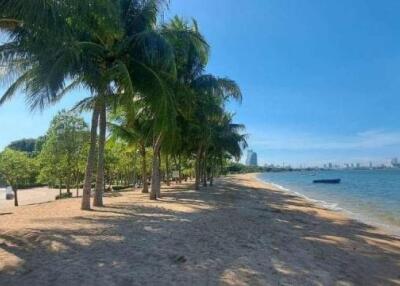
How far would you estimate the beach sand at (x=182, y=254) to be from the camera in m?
6.73

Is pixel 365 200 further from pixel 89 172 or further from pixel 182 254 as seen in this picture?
pixel 182 254

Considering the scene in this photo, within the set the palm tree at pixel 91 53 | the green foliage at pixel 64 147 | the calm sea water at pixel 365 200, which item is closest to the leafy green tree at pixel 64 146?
the green foliage at pixel 64 147

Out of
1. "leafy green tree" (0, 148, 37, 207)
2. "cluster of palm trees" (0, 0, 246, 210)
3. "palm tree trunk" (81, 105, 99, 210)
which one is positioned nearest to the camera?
"cluster of palm trees" (0, 0, 246, 210)

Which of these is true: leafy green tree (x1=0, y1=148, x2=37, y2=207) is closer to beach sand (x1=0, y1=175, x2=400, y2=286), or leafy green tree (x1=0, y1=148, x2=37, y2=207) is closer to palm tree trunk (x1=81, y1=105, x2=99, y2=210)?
palm tree trunk (x1=81, y1=105, x2=99, y2=210)

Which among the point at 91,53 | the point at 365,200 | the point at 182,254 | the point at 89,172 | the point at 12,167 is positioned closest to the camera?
the point at 182,254

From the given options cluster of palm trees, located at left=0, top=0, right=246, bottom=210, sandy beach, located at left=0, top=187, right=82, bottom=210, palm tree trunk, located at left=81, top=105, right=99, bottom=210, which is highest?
cluster of palm trees, located at left=0, top=0, right=246, bottom=210

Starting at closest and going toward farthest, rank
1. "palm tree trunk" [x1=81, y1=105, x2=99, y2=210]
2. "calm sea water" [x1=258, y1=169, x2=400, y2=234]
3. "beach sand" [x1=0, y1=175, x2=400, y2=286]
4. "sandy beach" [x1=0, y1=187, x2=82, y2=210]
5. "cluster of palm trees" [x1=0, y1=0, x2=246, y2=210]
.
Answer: "beach sand" [x1=0, y1=175, x2=400, y2=286]
"cluster of palm trees" [x1=0, y1=0, x2=246, y2=210]
"palm tree trunk" [x1=81, y1=105, x2=99, y2=210]
"calm sea water" [x1=258, y1=169, x2=400, y2=234]
"sandy beach" [x1=0, y1=187, x2=82, y2=210]

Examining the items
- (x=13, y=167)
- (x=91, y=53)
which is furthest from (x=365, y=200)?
(x=91, y=53)

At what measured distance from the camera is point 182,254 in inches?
324

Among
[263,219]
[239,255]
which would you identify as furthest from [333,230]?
[239,255]

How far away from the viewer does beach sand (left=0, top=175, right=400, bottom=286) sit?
22.1 ft

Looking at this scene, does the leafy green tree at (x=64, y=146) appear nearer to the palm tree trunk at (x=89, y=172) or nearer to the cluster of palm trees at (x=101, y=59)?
the cluster of palm trees at (x=101, y=59)

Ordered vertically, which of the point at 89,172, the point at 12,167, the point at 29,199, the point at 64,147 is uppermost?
the point at 64,147

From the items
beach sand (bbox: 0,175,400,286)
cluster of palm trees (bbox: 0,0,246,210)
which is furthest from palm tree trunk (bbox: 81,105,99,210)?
beach sand (bbox: 0,175,400,286)
